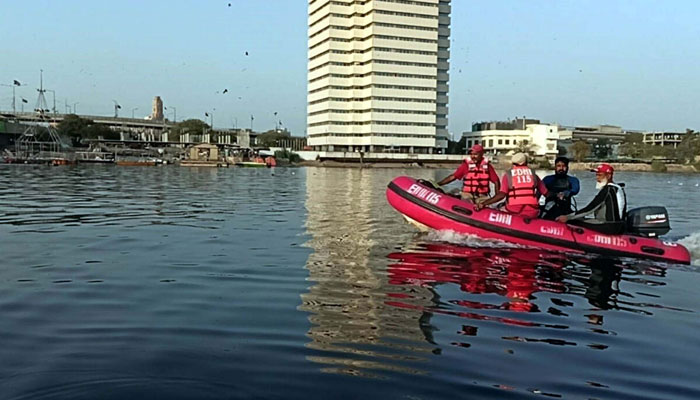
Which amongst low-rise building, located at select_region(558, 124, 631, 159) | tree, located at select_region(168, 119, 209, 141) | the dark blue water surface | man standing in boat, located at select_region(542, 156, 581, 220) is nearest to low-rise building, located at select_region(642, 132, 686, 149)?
low-rise building, located at select_region(558, 124, 631, 159)

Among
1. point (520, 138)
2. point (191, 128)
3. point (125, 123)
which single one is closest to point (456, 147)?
point (520, 138)

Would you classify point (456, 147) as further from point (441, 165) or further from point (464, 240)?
point (464, 240)

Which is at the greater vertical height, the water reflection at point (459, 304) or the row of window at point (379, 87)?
the row of window at point (379, 87)

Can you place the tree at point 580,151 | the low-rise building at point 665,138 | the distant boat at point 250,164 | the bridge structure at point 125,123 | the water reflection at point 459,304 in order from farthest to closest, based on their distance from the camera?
the low-rise building at point 665,138 < the bridge structure at point 125,123 < the tree at point 580,151 < the distant boat at point 250,164 < the water reflection at point 459,304

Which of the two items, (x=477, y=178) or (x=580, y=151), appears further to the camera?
(x=580, y=151)

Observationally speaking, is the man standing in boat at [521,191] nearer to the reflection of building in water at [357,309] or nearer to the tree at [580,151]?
the reflection of building in water at [357,309]

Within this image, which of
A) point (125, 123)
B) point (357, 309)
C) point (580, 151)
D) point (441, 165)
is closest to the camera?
point (357, 309)

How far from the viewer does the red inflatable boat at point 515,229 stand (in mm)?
10625

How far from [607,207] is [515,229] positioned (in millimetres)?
1701

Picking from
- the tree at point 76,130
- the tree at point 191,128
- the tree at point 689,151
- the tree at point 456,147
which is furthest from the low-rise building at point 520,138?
the tree at point 76,130

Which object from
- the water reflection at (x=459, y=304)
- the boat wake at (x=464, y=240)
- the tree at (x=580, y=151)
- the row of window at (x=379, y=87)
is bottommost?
the water reflection at (x=459, y=304)

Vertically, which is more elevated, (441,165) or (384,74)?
(384,74)

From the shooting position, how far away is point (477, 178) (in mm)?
12742

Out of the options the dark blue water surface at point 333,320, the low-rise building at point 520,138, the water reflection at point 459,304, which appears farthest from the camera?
the low-rise building at point 520,138
